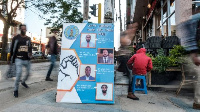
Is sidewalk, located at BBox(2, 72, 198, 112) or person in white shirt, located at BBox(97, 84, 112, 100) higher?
person in white shirt, located at BBox(97, 84, 112, 100)

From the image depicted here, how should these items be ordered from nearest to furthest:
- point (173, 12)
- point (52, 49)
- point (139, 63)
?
point (139, 63)
point (52, 49)
point (173, 12)

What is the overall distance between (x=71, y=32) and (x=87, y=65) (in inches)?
31.2

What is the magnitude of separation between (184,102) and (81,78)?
2.47 m

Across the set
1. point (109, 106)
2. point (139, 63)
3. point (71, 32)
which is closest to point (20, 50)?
point (71, 32)

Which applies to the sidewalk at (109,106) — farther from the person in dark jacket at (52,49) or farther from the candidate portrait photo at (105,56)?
the person in dark jacket at (52,49)

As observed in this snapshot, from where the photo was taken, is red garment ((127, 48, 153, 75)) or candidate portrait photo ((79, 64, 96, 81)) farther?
red garment ((127, 48, 153, 75))

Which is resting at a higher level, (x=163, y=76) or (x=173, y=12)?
(x=173, y=12)

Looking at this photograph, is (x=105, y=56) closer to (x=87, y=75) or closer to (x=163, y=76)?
(x=87, y=75)

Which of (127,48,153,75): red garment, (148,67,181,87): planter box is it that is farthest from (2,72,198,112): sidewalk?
(148,67,181,87): planter box

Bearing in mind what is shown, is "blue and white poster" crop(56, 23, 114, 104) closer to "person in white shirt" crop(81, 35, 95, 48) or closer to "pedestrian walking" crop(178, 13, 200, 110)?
"person in white shirt" crop(81, 35, 95, 48)

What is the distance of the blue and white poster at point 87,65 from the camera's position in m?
3.66

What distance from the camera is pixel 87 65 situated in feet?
12.4

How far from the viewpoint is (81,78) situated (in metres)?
3.73

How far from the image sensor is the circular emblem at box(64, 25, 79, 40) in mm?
3842
